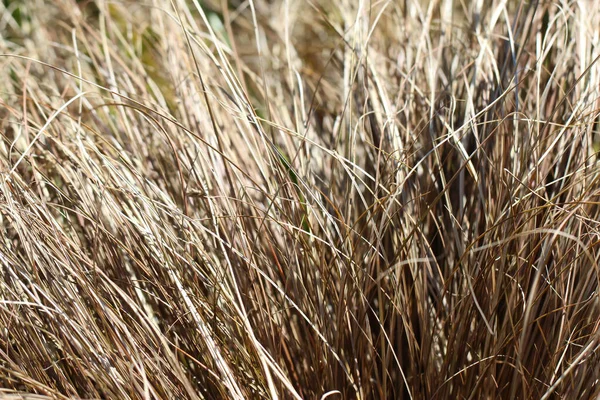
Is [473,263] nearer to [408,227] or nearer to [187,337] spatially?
[408,227]

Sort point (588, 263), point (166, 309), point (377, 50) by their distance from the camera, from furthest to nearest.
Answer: point (377, 50) → point (166, 309) → point (588, 263)

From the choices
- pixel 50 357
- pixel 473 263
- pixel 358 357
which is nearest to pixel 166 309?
pixel 50 357

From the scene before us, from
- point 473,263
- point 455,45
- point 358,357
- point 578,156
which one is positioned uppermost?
point 455,45

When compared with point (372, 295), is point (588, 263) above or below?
above

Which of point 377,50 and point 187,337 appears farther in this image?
point 377,50

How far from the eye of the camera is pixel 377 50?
52.6 inches

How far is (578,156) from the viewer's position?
90 centimetres

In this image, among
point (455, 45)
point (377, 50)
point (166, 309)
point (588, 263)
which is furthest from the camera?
point (377, 50)

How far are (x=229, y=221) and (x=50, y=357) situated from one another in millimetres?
294

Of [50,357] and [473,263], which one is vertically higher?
[473,263]

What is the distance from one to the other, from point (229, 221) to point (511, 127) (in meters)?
0.44

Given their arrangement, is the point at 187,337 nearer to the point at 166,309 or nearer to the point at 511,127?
the point at 166,309

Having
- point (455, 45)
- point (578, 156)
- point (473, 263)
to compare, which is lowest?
point (473, 263)

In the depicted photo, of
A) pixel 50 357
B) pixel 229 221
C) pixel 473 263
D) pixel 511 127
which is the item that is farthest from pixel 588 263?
pixel 50 357
